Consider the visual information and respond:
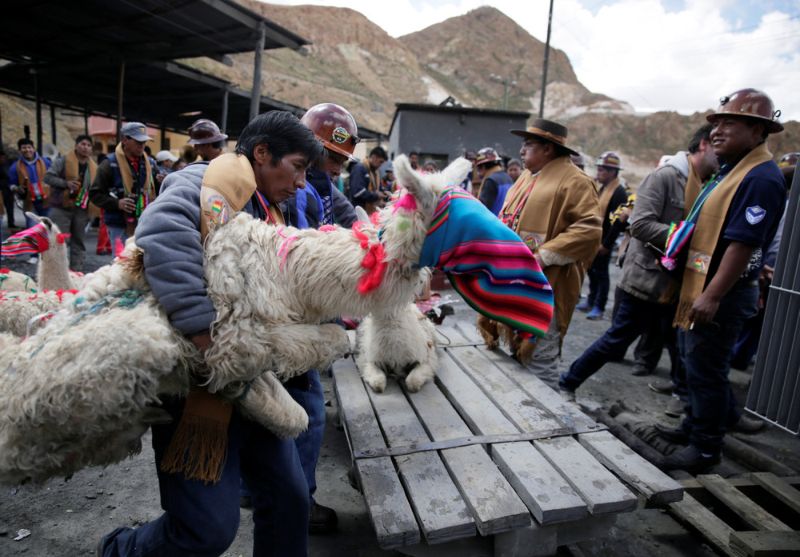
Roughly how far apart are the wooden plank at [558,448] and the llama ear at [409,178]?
5.43ft

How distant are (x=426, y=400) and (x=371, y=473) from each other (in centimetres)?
91

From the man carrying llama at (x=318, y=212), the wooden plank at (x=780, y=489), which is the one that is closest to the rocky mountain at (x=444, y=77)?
the man carrying llama at (x=318, y=212)

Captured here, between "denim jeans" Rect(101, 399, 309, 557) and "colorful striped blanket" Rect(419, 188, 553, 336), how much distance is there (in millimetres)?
1066

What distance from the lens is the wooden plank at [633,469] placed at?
227 centimetres

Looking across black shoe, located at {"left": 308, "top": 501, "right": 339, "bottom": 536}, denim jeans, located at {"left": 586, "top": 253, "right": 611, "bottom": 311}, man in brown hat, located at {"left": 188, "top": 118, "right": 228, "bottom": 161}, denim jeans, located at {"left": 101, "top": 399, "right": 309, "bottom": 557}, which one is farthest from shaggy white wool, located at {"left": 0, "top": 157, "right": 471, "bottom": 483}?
denim jeans, located at {"left": 586, "top": 253, "right": 611, "bottom": 311}

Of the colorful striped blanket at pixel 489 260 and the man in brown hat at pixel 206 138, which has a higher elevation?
the man in brown hat at pixel 206 138

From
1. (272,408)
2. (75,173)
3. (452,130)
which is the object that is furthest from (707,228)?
(452,130)

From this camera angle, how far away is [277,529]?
78.4 inches

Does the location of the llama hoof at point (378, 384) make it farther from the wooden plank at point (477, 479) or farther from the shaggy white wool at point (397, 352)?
the wooden plank at point (477, 479)

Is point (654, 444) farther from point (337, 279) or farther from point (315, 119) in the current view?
point (315, 119)

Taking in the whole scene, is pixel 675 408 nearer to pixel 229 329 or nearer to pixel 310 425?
pixel 310 425

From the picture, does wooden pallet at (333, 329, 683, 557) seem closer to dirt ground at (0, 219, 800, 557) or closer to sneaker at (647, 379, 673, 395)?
dirt ground at (0, 219, 800, 557)

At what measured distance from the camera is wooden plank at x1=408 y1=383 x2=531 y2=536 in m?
2.04

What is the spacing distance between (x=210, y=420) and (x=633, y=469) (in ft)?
6.89
